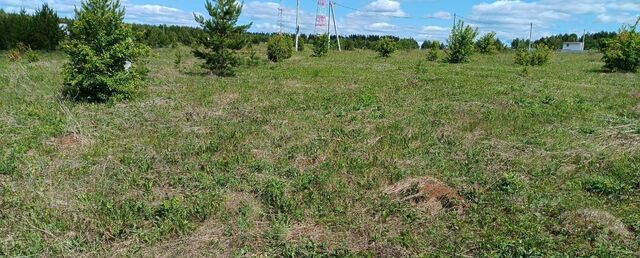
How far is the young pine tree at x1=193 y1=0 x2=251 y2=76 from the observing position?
15.2 m

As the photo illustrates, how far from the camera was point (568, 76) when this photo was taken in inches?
630

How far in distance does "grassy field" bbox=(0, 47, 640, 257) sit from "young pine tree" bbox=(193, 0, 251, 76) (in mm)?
5601

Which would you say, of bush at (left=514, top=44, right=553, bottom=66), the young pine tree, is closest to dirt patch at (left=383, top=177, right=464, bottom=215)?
the young pine tree

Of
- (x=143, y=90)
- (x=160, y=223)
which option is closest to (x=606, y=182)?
(x=160, y=223)

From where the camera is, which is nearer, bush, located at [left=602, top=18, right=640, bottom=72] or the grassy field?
the grassy field

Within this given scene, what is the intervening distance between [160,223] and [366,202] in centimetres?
200

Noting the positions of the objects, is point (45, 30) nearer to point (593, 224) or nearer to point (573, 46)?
point (593, 224)

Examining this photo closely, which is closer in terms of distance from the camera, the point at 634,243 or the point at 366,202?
the point at 634,243

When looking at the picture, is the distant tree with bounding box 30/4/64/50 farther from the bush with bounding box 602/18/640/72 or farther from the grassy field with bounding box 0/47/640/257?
the bush with bounding box 602/18/640/72

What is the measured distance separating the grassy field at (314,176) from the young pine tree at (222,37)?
5.60 m

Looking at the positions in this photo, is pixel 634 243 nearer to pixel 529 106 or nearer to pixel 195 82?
pixel 529 106

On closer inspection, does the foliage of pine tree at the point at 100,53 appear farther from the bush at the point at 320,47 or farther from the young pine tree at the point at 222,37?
→ the bush at the point at 320,47

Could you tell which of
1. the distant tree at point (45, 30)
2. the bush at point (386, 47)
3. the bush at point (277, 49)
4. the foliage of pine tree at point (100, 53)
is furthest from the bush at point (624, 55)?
the distant tree at point (45, 30)

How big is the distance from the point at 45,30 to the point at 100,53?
18.1 meters
